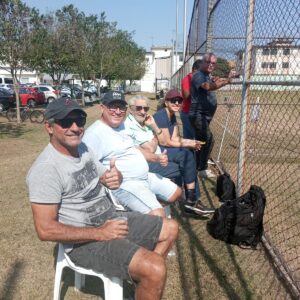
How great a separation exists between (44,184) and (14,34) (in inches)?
617

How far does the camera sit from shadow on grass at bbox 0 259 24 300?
3365mm

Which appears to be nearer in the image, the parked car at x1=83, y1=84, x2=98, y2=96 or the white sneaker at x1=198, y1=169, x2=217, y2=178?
the white sneaker at x1=198, y1=169, x2=217, y2=178

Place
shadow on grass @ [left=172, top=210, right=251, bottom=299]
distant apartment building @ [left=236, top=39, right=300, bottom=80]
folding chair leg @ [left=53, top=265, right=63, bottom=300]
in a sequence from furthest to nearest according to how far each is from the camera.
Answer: distant apartment building @ [left=236, top=39, right=300, bottom=80]
shadow on grass @ [left=172, top=210, right=251, bottom=299]
folding chair leg @ [left=53, top=265, right=63, bottom=300]

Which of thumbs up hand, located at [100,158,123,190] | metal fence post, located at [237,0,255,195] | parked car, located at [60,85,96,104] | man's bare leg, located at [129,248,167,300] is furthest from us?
parked car, located at [60,85,96,104]

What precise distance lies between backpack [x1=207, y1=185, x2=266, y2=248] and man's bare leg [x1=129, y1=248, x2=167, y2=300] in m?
1.78

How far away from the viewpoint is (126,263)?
8.26 ft

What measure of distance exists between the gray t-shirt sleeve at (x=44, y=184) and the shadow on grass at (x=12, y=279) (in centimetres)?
133

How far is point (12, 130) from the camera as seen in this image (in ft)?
48.4

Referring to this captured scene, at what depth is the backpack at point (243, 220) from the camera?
404 cm

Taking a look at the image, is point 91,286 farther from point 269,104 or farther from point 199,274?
point 269,104

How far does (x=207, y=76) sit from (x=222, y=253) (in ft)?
8.76

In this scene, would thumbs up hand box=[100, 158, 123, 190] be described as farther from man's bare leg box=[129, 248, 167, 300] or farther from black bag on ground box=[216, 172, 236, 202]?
black bag on ground box=[216, 172, 236, 202]

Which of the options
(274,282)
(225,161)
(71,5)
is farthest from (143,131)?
(71,5)

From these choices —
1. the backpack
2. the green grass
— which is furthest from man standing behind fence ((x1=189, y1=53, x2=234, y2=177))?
the backpack
